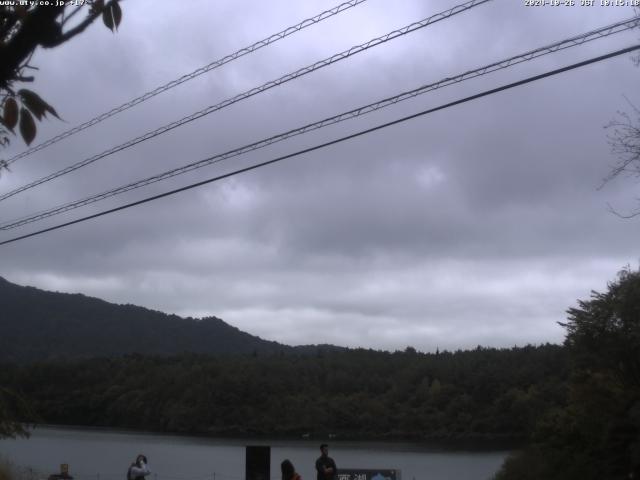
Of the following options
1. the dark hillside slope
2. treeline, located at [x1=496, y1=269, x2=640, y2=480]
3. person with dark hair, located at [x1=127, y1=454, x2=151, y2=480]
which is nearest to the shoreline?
treeline, located at [x1=496, y1=269, x2=640, y2=480]

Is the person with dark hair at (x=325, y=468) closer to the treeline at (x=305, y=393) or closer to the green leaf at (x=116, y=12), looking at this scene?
the green leaf at (x=116, y=12)

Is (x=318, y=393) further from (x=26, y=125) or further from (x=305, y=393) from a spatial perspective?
(x=26, y=125)

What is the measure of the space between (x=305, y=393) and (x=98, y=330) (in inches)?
3163

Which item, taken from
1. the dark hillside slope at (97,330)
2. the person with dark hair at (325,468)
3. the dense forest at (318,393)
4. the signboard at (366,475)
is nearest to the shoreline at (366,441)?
the dense forest at (318,393)

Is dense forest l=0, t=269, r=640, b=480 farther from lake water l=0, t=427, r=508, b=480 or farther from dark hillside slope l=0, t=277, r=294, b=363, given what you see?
dark hillside slope l=0, t=277, r=294, b=363

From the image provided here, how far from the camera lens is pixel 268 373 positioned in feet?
252

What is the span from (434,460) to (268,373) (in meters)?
34.6

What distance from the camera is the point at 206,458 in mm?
46406

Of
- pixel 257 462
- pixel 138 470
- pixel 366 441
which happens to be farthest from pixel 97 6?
pixel 366 441

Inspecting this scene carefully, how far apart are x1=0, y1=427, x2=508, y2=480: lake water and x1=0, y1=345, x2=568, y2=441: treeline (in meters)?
4.93

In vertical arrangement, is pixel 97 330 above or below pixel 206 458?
above

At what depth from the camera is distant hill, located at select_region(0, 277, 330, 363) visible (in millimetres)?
122812

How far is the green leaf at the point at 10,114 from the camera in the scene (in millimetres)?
3365

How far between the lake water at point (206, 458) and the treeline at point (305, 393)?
4.93 metres
